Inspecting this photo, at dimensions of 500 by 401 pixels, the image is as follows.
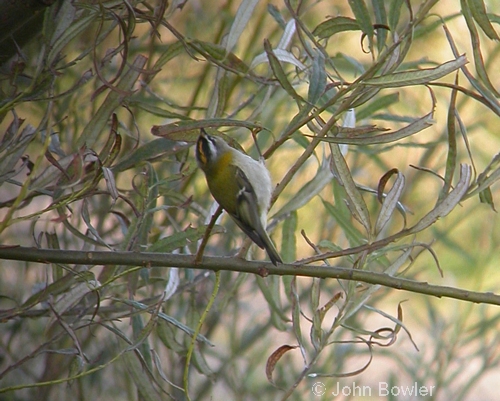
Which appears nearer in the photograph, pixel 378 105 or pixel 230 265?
pixel 230 265

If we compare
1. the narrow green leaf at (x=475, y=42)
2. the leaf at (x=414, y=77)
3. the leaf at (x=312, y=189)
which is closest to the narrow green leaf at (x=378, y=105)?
the leaf at (x=312, y=189)

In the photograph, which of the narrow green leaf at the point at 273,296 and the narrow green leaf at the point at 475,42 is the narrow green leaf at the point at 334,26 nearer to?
the narrow green leaf at the point at 475,42

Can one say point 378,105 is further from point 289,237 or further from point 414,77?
point 414,77

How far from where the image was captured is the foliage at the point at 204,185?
39.1 inches

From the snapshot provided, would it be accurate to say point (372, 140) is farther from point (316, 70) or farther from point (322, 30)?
point (322, 30)

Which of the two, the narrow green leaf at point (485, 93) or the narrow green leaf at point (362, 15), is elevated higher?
the narrow green leaf at point (362, 15)

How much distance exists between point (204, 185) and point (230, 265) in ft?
4.68

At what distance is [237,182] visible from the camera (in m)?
1.38

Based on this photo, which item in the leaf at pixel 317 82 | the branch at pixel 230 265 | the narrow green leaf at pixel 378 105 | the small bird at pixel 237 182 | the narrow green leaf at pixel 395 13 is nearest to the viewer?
the branch at pixel 230 265

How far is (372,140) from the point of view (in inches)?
40.3

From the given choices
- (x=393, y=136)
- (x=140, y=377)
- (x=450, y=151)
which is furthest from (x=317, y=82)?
(x=140, y=377)

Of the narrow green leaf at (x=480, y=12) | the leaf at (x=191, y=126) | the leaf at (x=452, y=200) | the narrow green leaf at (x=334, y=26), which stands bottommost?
the leaf at (x=452, y=200)

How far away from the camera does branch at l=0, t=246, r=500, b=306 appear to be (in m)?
0.90

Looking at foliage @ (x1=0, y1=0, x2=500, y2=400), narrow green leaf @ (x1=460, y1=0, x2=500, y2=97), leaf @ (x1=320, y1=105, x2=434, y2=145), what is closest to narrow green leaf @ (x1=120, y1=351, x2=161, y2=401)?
foliage @ (x1=0, y1=0, x2=500, y2=400)
